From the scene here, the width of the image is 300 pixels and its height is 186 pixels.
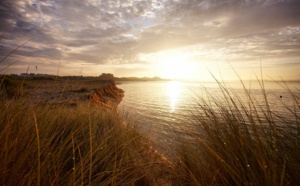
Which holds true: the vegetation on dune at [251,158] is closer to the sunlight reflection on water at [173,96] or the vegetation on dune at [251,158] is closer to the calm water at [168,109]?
the calm water at [168,109]

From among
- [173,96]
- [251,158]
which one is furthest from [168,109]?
[251,158]

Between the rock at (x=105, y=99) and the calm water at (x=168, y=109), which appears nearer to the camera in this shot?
the calm water at (x=168, y=109)

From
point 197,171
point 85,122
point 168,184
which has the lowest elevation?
point 168,184

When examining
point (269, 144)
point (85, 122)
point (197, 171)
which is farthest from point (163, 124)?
point (269, 144)

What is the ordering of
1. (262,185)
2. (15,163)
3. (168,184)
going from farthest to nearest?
(168,184) < (15,163) < (262,185)

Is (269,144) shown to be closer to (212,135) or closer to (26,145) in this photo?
(212,135)

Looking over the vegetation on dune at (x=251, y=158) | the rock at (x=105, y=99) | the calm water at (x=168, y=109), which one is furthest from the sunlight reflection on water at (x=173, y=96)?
the vegetation on dune at (x=251, y=158)

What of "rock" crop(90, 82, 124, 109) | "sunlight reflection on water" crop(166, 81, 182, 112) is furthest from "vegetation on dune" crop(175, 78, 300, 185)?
"sunlight reflection on water" crop(166, 81, 182, 112)

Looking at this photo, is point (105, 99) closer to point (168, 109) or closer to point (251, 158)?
point (168, 109)

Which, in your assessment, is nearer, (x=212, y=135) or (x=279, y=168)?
(x=279, y=168)

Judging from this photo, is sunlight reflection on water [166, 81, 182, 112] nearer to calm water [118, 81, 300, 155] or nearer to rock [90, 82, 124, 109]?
calm water [118, 81, 300, 155]

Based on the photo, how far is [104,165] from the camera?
6.46 ft

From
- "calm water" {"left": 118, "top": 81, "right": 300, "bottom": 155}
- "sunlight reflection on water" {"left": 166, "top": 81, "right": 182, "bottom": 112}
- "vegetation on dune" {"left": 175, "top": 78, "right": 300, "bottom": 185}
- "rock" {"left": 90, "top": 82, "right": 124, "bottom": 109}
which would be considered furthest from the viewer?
"sunlight reflection on water" {"left": 166, "top": 81, "right": 182, "bottom": 112}

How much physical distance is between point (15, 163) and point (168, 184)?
5.78ft
